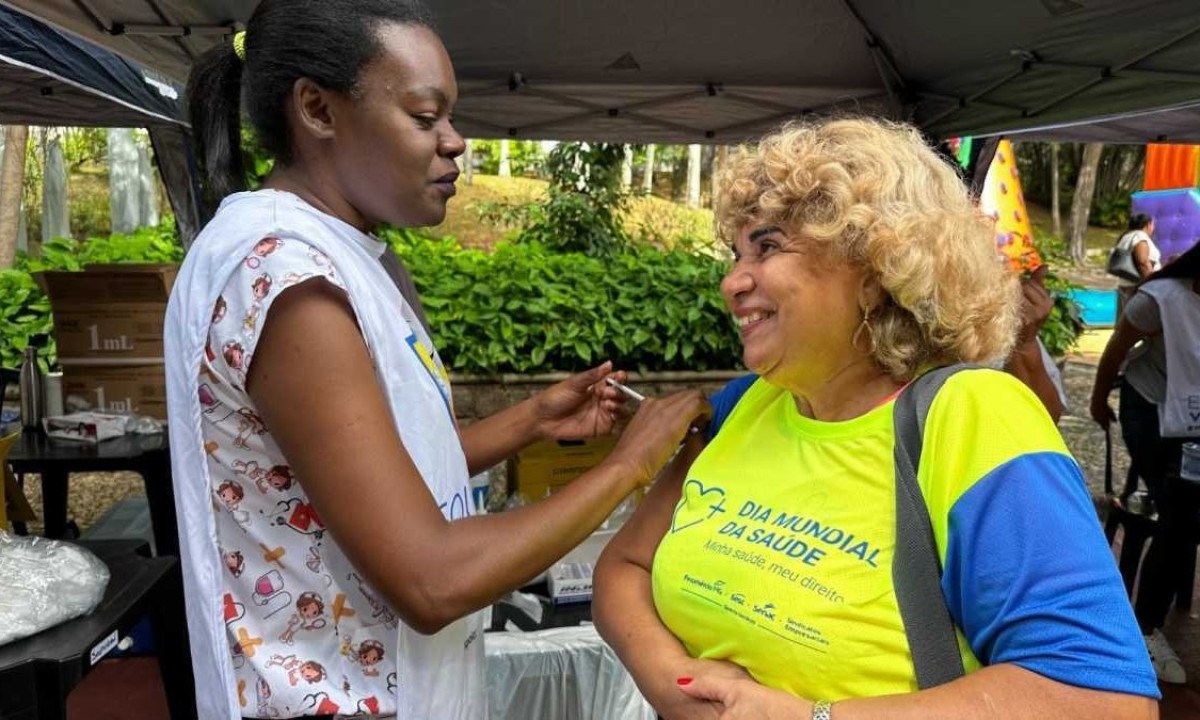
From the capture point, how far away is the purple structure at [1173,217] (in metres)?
11.5

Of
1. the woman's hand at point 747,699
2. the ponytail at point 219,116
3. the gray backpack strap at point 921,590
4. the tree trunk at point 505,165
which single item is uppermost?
the tree trunk at point 505,165

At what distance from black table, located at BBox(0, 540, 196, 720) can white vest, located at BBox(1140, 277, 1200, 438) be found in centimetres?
433

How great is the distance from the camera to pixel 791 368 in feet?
4.38

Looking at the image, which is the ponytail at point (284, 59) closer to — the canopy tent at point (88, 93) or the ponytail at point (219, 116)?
the ponytail at point (219, 116)

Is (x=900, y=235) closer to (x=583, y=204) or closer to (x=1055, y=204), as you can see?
(x=583, y=204)

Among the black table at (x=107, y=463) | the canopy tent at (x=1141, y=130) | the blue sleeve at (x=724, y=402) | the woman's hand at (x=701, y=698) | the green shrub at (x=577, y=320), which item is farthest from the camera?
the green shrub at (x=577, y=320)

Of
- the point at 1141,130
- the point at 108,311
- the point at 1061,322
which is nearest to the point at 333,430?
the point at 108,311

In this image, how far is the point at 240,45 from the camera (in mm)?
1348

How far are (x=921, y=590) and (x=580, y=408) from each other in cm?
86

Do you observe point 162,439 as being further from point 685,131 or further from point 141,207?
point 141,207

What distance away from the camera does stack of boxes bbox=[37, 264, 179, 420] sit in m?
4.69

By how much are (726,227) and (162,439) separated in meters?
3.30

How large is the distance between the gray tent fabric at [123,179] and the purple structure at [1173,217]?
1396 centimetres

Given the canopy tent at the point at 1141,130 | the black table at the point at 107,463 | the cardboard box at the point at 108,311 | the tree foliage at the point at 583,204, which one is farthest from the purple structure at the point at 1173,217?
the black table at the point at 107,463
